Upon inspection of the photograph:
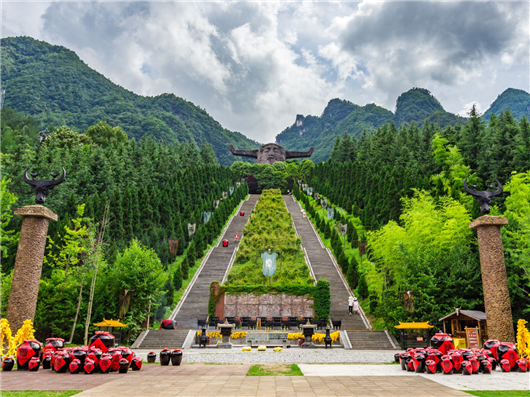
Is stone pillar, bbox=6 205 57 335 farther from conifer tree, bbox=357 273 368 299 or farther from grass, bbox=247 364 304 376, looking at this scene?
conifer tree, bbox=357 273 368 299

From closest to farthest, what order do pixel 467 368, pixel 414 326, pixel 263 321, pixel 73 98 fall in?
1. pixel 467 368
2. pixel 414 326
3. pixel 263 321
4. pixel 73 98

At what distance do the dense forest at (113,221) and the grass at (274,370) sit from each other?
31.4 ft

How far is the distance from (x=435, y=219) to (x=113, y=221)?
2315cm

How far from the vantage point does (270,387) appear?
7398 millimetres

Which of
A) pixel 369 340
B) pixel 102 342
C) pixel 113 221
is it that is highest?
pixel 113 221

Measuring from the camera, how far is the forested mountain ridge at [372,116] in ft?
409

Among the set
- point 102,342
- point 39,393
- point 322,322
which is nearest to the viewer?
point 39,393

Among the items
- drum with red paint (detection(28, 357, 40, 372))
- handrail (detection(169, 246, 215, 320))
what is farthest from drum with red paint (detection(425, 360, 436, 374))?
handrail (detection(169, 246, 215, 320))

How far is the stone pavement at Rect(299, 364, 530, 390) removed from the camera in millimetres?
8102

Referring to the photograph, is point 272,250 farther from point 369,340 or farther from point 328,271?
point 369,340

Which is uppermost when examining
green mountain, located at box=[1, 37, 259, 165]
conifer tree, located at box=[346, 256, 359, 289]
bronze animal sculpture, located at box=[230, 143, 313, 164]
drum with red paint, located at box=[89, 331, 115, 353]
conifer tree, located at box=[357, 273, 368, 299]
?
green mountain, located at box=[1, 37, 259, 165]

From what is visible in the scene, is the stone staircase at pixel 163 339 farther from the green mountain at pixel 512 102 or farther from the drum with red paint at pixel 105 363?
the green mountain at pixel 512 102

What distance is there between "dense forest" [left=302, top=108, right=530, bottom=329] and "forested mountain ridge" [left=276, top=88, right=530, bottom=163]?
68.9 meters

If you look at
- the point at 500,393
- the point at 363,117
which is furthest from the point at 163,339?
the point at 363,117
